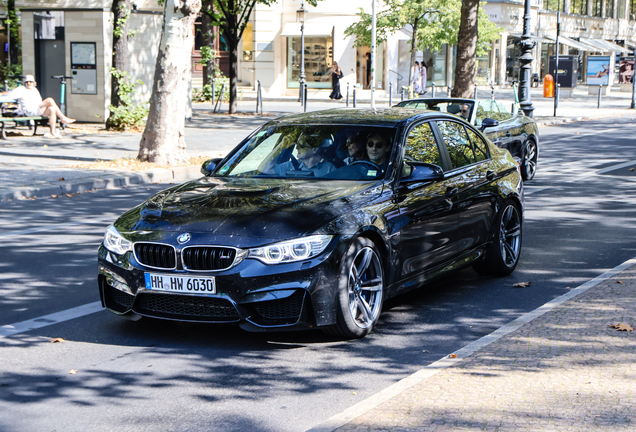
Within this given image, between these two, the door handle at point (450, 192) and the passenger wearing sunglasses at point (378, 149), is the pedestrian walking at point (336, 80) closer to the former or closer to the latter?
the door handle at point (450, 192)

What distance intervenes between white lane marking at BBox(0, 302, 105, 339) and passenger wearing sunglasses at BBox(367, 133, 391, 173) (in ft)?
7.88

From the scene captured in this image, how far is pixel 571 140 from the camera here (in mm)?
23578

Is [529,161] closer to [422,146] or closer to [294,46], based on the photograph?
[422,146]

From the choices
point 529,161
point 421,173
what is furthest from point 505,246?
point 529,161

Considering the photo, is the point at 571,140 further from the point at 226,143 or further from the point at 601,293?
the point at 601,293

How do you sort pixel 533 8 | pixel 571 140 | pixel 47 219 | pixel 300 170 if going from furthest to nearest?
pixel 533 8 → pixel 571 140 → pixel 47 219 → pixel 300 170

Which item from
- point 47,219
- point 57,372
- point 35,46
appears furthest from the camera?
point 35,46

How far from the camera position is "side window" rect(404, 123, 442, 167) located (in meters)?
6.57

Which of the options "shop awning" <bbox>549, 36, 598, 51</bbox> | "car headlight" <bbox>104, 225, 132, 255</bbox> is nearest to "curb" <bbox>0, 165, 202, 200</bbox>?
"car headlight" <bbox>104, 225, 132, 255</bbox>

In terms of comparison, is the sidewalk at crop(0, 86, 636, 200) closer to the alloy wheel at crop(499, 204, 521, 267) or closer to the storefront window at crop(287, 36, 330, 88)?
the alloy wheel at crop(499, 204, 521, 267)

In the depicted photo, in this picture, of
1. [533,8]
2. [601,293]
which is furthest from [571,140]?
[533,8]

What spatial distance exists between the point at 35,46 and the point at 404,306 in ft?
71.0

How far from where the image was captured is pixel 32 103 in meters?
19.9

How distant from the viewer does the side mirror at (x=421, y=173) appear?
20.4ft
